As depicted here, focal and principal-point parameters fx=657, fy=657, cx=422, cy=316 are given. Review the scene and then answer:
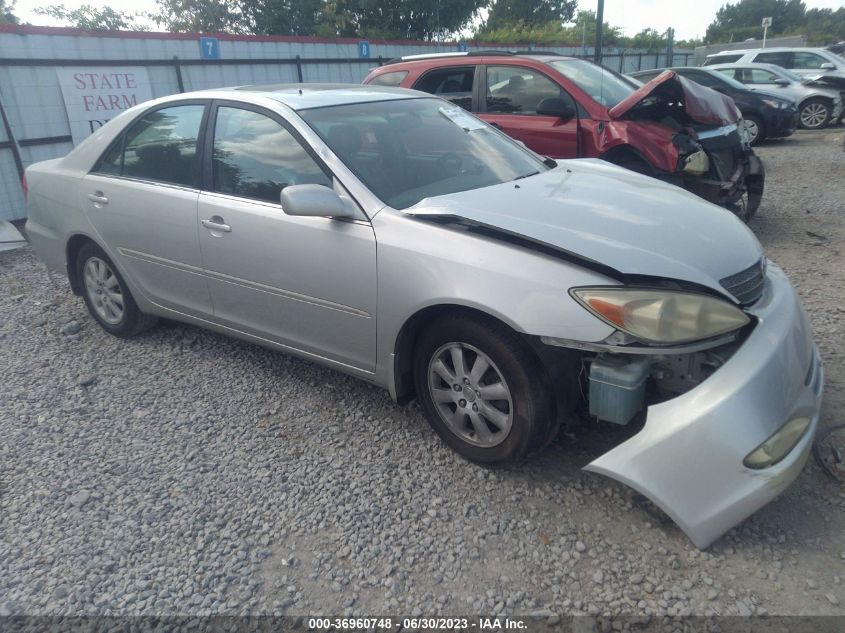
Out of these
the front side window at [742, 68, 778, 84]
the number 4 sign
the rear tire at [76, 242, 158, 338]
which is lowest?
the rear tire at [76, 242, 158, 338]

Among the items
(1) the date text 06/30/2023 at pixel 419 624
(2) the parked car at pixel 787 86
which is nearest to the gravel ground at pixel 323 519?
(1) the date text 06/30/2023 at pixel 419 624

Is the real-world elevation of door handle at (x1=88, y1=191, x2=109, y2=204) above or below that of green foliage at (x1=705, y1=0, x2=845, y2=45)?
below

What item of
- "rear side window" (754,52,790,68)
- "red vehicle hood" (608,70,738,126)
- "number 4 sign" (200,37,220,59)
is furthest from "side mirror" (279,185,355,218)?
"rear side window" (754,52,790,68)

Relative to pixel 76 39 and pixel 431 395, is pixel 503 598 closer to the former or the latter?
pixel 431 395

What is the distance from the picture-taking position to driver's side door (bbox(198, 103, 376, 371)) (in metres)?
3.06

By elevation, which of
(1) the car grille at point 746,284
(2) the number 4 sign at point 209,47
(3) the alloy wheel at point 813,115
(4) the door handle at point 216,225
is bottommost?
(3) the alloy wheel at point 813,115

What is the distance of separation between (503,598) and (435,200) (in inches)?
66.3

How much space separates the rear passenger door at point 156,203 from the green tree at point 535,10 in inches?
1569

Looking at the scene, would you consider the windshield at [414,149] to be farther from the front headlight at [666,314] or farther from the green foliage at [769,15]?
the green foliage at [769,15]

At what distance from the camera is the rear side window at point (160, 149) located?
12.5 ft

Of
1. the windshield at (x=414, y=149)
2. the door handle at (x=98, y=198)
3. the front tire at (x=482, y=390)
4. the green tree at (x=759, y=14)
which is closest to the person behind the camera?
the front tire at (x=482, y=390)

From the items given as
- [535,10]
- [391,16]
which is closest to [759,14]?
[535,10]

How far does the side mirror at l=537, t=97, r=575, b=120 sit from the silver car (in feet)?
7.73

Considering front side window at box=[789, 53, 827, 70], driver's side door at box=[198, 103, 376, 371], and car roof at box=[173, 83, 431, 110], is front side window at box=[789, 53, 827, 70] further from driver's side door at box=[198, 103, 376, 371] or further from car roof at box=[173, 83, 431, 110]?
driver's side door at box=[198, 103, 376, 371]
